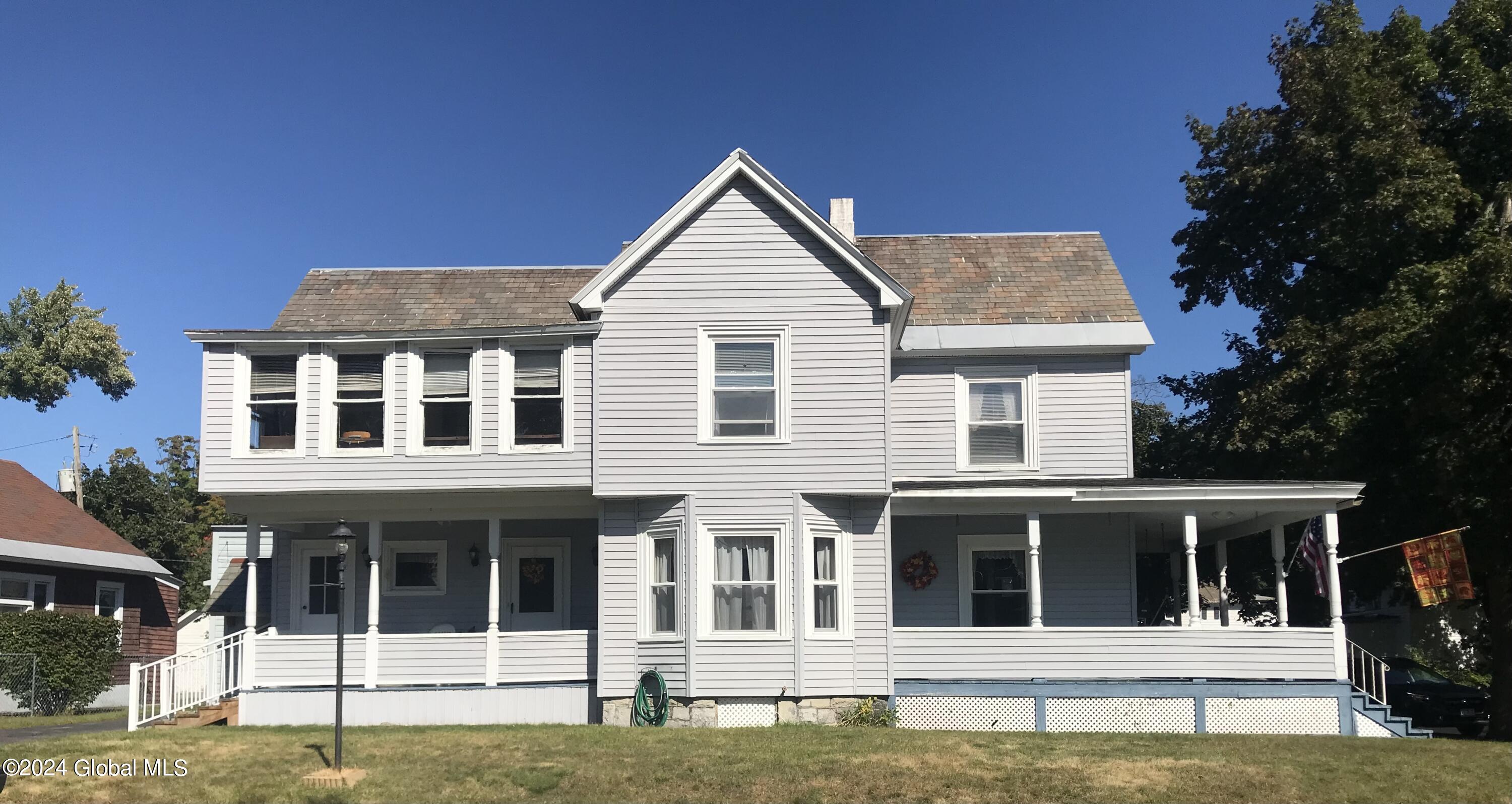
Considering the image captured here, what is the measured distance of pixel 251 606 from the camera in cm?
1903

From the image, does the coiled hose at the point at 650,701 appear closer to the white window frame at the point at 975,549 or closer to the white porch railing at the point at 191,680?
the white window frame at the point at 975,549

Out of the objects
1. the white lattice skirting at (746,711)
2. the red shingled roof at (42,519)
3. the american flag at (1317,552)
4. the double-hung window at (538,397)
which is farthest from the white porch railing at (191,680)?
the american flag at (1317,552)

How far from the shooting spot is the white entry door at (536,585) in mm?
21109

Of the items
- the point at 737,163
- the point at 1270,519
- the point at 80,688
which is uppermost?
the point at 737,163

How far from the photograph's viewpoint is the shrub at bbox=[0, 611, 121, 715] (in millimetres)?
24422

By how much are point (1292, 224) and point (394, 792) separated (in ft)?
66.8

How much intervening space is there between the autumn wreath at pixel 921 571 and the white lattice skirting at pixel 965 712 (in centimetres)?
287

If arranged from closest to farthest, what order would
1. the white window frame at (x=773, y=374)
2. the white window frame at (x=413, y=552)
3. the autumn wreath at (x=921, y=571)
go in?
the white window frame at (x=773, y=374) → the autumn wreath at (x=921, y=571) → the white window frame at (x=413, y=552)

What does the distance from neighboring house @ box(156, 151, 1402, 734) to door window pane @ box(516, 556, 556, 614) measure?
4.12ft

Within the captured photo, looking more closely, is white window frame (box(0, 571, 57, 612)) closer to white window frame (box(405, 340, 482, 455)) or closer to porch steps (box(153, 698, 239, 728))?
porch steps (box(153, 698, 239, 728))

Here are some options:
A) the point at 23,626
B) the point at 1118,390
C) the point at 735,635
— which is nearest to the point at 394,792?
the point at 735,635

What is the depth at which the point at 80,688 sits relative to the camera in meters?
25.3

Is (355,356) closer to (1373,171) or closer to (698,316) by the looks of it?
(698,316)

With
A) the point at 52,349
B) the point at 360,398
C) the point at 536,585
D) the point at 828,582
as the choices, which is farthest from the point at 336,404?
the point at 52,349
